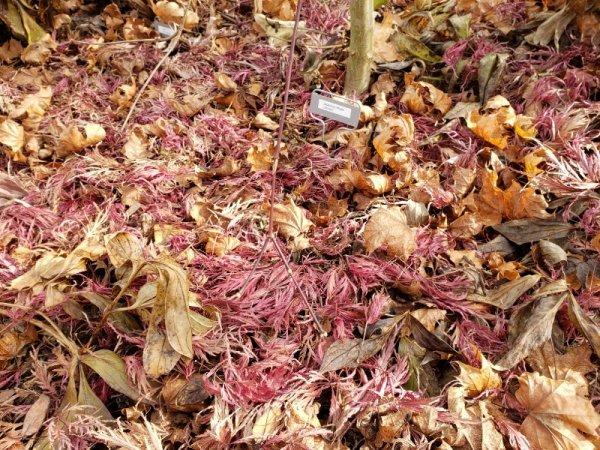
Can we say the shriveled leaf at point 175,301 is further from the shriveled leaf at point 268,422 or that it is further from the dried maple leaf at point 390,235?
the dried maple leaf at point 390,235

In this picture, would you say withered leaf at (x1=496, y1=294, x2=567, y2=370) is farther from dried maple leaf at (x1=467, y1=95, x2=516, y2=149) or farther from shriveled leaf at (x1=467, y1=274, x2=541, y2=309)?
dried maple leaf at (x1=467, y1=95, x2=516, y2=149)

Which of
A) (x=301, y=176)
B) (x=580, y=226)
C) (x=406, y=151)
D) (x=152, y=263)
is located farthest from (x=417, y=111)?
(x=152, y=263)

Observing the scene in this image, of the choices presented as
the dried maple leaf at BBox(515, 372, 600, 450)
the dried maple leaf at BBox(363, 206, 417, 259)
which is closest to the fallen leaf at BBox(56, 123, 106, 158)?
the dried maple leaf at BBox(363, 206, 417, 259)

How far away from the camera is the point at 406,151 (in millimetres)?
1294

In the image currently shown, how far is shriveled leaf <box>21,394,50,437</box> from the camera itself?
3.03 ft

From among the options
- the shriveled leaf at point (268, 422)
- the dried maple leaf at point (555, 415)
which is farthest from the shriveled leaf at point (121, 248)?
the dried maple leaf at point (555, 415)

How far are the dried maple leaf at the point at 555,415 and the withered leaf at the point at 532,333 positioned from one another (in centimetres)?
5

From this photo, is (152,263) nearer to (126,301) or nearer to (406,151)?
(126,301)

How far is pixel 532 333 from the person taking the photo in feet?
3.10

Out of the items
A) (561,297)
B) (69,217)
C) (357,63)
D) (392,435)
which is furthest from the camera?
(357,63)

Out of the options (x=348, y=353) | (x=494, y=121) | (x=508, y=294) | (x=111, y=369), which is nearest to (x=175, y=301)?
(x=111, y=369)

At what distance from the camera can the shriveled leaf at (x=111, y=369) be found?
933 mm

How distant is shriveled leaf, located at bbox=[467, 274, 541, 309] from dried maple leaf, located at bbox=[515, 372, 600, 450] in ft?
0.51

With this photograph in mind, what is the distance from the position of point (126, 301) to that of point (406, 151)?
75 centimetres
